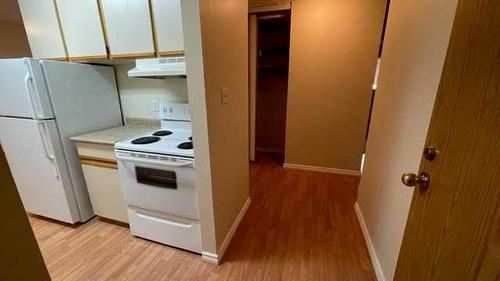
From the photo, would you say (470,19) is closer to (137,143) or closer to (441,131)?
(441,131)

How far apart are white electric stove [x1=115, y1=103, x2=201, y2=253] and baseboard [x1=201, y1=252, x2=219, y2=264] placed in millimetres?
63

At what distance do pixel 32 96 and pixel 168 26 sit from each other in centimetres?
117

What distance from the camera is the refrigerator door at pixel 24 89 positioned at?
159cm

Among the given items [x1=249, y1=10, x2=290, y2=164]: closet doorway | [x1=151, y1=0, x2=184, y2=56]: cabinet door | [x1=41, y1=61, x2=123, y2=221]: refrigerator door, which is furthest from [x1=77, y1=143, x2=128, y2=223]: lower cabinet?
[x1=249, y1=10, x2=290, y2=164]: closet doorway

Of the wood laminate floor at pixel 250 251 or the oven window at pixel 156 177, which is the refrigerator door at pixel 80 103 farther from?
the oven window at pixel 156 177

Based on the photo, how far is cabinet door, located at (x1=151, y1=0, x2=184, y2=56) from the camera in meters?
1.54

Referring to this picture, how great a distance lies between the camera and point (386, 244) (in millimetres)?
1376

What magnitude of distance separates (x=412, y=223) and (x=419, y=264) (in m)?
0.14

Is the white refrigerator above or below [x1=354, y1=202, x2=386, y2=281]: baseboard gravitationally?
above

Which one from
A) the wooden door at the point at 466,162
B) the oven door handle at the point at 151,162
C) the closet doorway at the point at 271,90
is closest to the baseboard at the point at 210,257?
the oven door handle at the point at 151,162

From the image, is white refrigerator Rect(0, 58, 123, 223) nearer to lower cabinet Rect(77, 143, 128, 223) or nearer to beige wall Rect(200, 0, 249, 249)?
lower cabinet Rect(77, 143, 128, 223)

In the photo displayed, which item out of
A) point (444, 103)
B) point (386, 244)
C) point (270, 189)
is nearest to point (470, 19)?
point (444, 103)

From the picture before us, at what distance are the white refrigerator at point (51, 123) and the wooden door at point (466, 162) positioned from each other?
7.98ft

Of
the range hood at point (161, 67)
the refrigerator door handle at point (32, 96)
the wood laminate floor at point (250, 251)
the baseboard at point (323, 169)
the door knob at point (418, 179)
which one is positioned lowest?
the wood laminate floor at point (250, 251)
